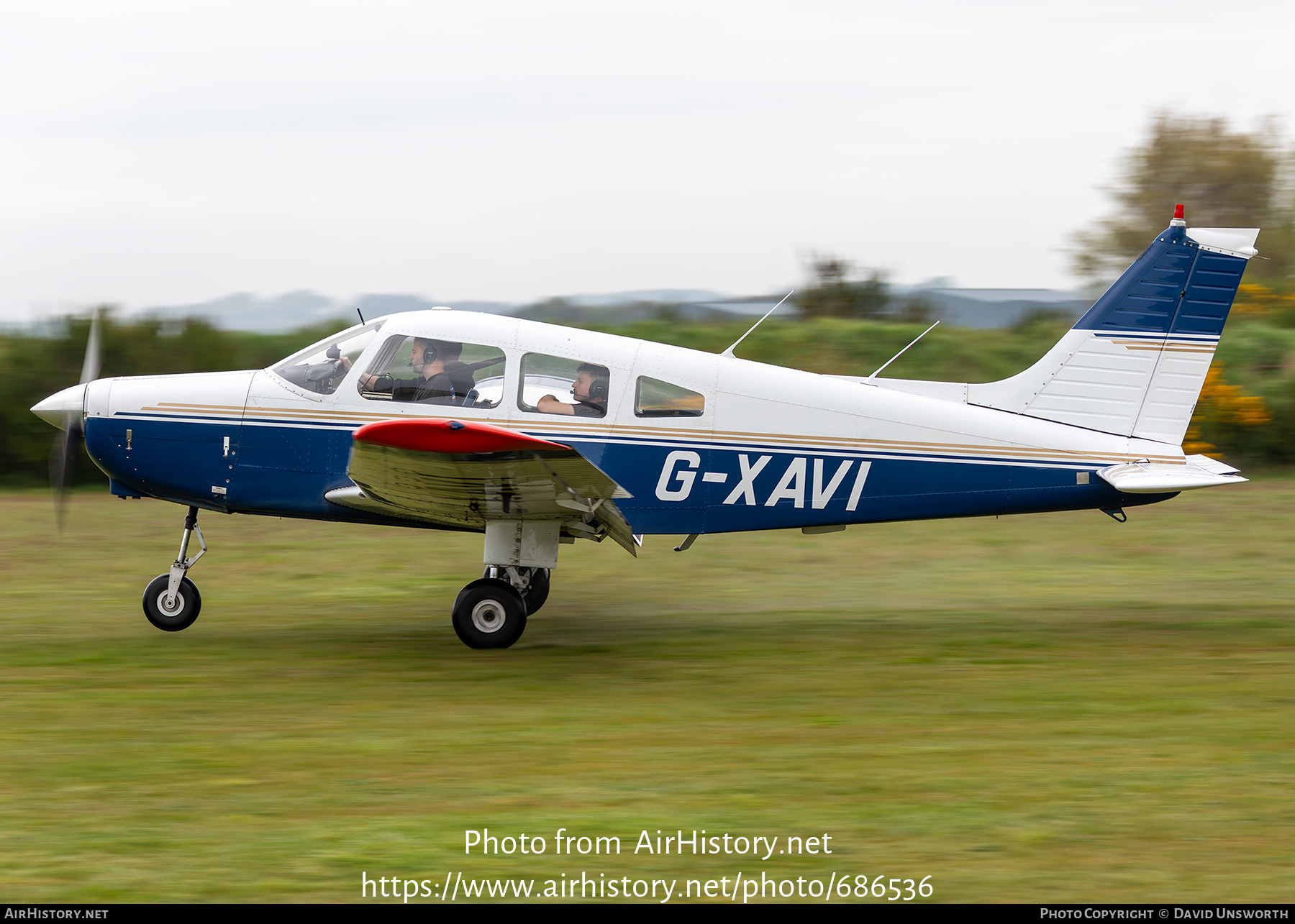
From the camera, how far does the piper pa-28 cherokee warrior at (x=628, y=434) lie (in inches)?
301

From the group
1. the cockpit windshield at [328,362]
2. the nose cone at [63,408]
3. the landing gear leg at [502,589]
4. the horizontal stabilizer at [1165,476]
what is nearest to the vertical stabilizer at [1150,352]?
the horizontal stabilizer at [1165,476]

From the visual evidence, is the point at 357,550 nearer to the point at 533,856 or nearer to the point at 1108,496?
the point at 1108,496

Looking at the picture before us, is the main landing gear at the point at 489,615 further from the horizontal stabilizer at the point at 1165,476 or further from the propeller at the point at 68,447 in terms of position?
the horizontal stabilizer at the point at 1165,476

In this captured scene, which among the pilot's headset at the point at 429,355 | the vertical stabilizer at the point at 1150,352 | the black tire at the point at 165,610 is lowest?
the black tire at the point at 165,610

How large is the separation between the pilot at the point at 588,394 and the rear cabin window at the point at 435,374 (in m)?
0.43

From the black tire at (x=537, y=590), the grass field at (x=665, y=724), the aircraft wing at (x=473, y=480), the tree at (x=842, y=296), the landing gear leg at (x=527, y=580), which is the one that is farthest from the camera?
the tree at (x=842, y=296)

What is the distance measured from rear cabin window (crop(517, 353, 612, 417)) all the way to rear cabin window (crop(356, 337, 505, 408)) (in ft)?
0.79

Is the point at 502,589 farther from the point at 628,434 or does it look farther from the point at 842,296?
the point at 842,296

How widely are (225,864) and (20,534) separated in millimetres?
9130

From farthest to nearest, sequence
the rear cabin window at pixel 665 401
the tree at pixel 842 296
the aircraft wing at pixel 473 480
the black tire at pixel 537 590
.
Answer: the tree at pixel 842 296 < the black tire at pixel 537 590 < the rear cabin window at pixel 665 401 < the aircraft wing at pixel 473 480

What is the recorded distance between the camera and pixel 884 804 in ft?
16.0

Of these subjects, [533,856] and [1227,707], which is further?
[1227,707]

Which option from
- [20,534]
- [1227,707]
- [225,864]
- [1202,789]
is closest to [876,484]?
[1227,707]

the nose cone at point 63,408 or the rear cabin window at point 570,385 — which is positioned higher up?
the rear cabin window at point 570,385
